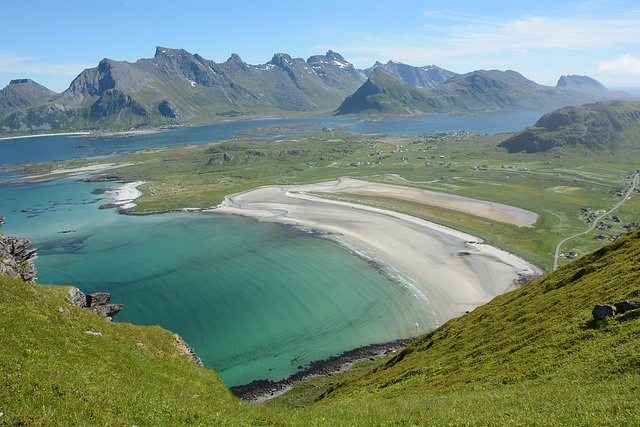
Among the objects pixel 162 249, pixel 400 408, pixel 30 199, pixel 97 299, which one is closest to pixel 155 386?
pixel 400 408

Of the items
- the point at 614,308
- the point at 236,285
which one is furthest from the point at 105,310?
the point at 614,308

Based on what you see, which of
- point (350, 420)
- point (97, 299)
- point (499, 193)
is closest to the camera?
point (350, 420)

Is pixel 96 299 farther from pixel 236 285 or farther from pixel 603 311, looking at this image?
pixel 603 311

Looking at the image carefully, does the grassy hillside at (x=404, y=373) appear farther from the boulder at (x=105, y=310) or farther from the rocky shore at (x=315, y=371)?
the rocky shore at (x=315, y=371)

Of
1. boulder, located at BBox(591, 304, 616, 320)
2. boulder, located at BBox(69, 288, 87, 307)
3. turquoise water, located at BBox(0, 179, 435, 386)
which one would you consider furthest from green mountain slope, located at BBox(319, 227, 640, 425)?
boulder, located at BBox(69, 288, 87, 307)

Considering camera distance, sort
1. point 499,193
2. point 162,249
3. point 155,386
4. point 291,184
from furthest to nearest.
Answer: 1. point 291,184
2. point 499,193
3. point 162,249
4. point 155,386

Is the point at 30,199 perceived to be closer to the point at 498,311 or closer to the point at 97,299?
the point at 97,299

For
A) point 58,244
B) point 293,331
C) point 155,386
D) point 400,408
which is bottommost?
point 293,331

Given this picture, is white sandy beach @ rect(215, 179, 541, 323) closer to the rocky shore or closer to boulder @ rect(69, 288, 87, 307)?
the rocky shore
